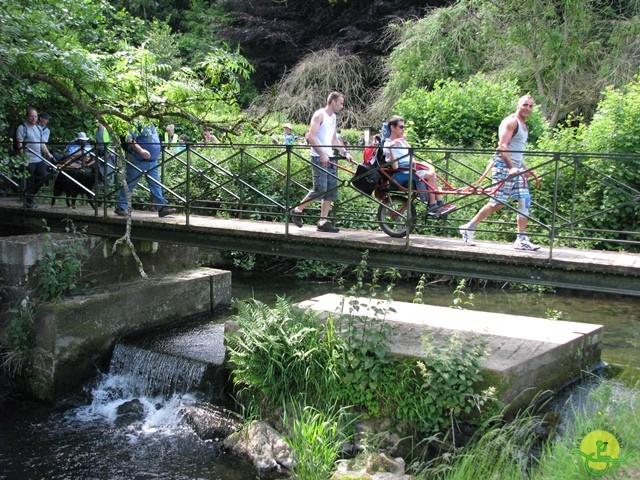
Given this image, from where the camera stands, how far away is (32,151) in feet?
34.4

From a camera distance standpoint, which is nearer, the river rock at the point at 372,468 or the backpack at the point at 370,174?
the river rock at the point at 372,468

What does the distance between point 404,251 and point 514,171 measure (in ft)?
4.89

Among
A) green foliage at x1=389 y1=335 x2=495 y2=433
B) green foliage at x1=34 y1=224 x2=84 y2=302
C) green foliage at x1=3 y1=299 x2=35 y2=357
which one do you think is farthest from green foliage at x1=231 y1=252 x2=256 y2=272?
green foliage at x1=389 y1=335 x2=495 y2=433

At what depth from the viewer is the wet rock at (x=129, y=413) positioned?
7.59 m

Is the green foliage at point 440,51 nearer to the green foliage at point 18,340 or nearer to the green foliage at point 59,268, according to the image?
the green foliage at point 59,268

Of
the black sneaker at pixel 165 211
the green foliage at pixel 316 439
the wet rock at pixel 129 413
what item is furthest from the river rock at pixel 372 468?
the black sneaker at pixel 165 211

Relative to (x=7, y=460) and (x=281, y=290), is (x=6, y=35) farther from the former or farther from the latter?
(x=281, y=290)

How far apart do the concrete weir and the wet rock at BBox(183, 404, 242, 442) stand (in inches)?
57.3

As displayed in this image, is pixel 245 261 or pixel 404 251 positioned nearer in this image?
pixel 404 251

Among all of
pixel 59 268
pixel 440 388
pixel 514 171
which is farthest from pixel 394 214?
pixel 59 268

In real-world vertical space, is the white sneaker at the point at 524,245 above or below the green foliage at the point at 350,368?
above

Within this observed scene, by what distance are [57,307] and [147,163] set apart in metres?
2.52

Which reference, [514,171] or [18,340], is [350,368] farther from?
[18,340]

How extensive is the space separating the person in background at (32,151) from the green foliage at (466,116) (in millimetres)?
8208
